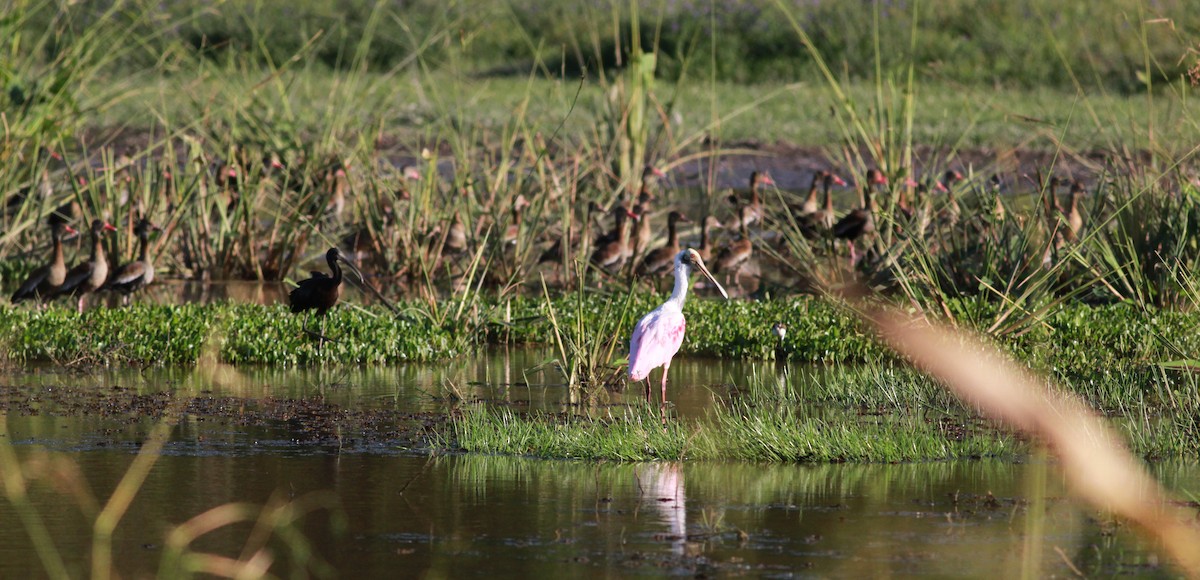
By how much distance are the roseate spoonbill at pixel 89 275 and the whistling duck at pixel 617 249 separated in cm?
476

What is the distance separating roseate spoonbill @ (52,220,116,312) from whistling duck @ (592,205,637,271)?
4757 millimetres

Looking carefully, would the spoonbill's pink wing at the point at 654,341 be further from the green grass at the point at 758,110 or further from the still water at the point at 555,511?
the green grass at the point at 758,110

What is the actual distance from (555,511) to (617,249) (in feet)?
33.3

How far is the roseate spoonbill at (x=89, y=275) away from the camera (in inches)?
617

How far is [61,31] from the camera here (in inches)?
593

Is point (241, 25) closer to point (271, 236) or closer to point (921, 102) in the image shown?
point (921, 102)

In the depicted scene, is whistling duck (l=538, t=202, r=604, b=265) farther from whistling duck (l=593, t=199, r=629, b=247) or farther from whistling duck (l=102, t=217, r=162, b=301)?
whistling duck (l=102, t=217, r=162, b=301)

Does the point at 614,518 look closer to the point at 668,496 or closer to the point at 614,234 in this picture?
the point at 668,496

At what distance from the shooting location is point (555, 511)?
25.5 ft

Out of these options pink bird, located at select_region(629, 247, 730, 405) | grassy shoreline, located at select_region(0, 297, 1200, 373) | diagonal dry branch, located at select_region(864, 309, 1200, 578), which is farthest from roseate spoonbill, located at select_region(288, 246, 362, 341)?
diagonal dry branch, located at select_region(864, 309, 1200, 578)

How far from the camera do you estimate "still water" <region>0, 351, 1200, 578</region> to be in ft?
22.3

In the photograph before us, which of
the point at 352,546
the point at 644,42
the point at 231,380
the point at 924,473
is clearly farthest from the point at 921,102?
the point at 352,546

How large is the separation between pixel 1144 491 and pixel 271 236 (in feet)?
37.4

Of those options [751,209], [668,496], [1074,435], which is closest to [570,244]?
[751,209]
